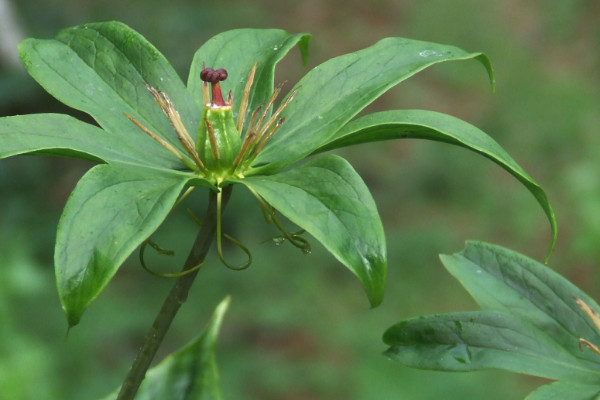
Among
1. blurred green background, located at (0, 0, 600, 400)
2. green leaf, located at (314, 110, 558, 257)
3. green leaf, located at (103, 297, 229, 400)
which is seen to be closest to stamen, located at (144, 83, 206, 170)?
green leaf, located at (314, 110, 558, 257)

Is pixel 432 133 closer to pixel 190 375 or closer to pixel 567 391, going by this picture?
pixel 567 391

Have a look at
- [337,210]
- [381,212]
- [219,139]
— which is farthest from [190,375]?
[381,212]

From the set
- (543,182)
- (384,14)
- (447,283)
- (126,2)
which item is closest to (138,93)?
(447,283)

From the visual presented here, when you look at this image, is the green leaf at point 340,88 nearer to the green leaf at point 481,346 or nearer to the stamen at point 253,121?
the stamen at point 253,121

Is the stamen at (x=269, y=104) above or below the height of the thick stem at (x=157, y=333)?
above

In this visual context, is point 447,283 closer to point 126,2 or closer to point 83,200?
point 126,2

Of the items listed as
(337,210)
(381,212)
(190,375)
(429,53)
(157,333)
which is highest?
(429,53)

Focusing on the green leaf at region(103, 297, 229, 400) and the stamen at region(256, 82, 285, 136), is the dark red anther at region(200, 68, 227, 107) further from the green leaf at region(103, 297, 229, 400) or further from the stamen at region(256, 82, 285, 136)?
the green leaf at region(103, 297, 229, 400)

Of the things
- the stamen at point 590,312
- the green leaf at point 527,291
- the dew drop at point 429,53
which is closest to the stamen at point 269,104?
the dew drop at point 429,53
